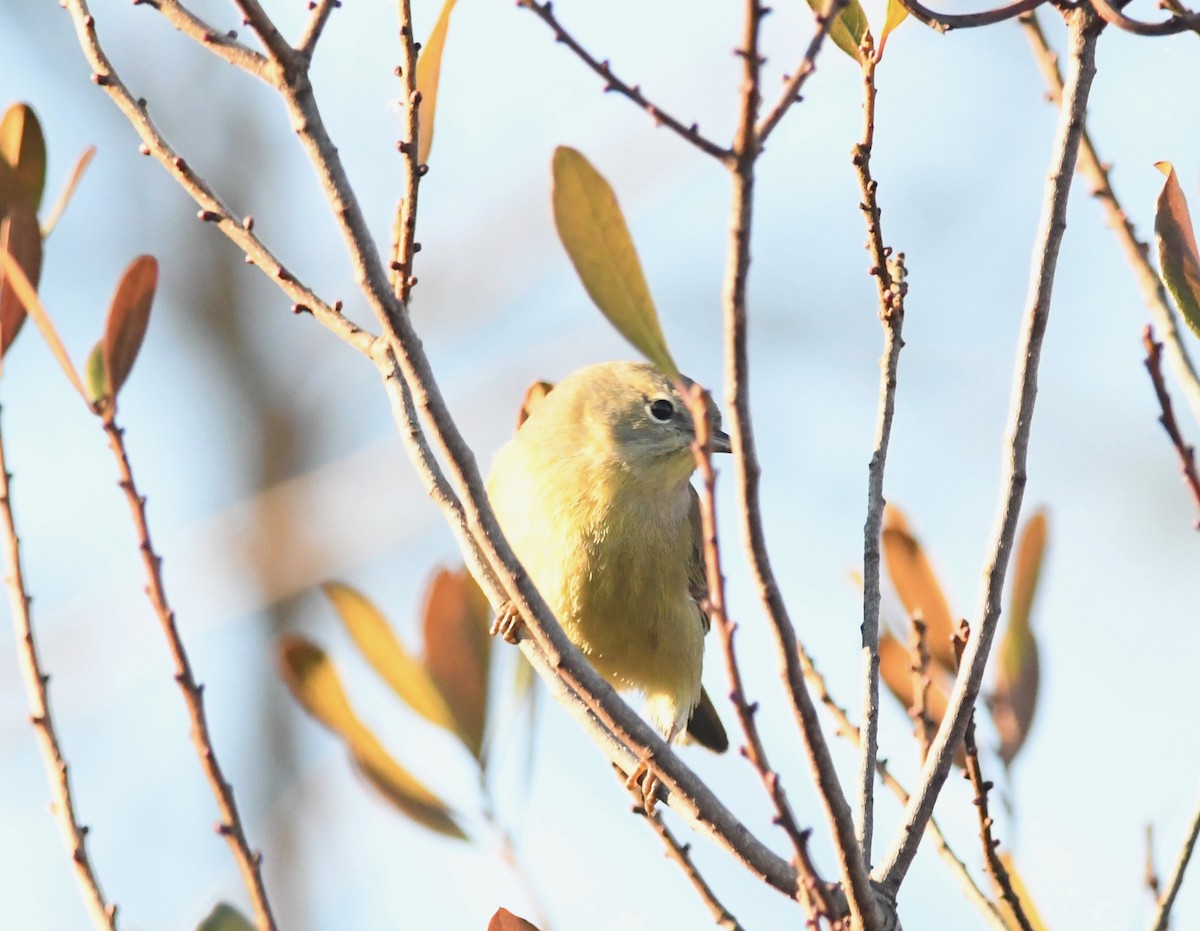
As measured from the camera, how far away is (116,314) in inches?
69.5

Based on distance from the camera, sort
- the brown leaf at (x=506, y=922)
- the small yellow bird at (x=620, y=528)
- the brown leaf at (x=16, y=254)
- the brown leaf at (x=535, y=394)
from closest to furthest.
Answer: the brown leaf at (x=506, y=922) < the brown leaf at (x=16, y=254) < the brown leaf at (x=535, y=394) < the small yellow bird at (x=620, y=528)

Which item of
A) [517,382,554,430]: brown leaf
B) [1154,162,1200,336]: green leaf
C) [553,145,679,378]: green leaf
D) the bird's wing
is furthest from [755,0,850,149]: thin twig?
the bird's wing

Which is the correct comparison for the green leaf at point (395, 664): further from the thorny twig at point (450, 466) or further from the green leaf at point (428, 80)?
the green leaf at point (428, 80)

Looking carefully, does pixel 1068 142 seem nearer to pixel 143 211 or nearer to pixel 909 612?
pixel 909 612

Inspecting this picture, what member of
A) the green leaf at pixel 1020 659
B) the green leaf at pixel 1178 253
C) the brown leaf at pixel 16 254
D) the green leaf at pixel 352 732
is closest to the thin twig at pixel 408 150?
the brown leaf at pixel 16 254

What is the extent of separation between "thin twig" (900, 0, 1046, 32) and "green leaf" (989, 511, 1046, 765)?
1026 mm

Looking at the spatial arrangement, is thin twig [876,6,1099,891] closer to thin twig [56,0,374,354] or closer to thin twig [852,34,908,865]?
thin twig [852,34,908,865]

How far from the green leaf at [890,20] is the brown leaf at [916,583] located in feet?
2.94

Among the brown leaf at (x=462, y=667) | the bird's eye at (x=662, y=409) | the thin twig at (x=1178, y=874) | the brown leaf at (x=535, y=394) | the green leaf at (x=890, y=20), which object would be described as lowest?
the thin twig at (x=1178, y=874)

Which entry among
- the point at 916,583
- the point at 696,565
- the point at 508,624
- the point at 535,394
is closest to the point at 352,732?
the point at 508,624

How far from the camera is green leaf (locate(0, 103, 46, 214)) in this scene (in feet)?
5.96

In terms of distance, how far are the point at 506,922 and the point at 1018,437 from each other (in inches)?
32.3

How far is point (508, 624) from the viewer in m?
2.66

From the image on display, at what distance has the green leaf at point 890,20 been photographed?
6.11 feet
